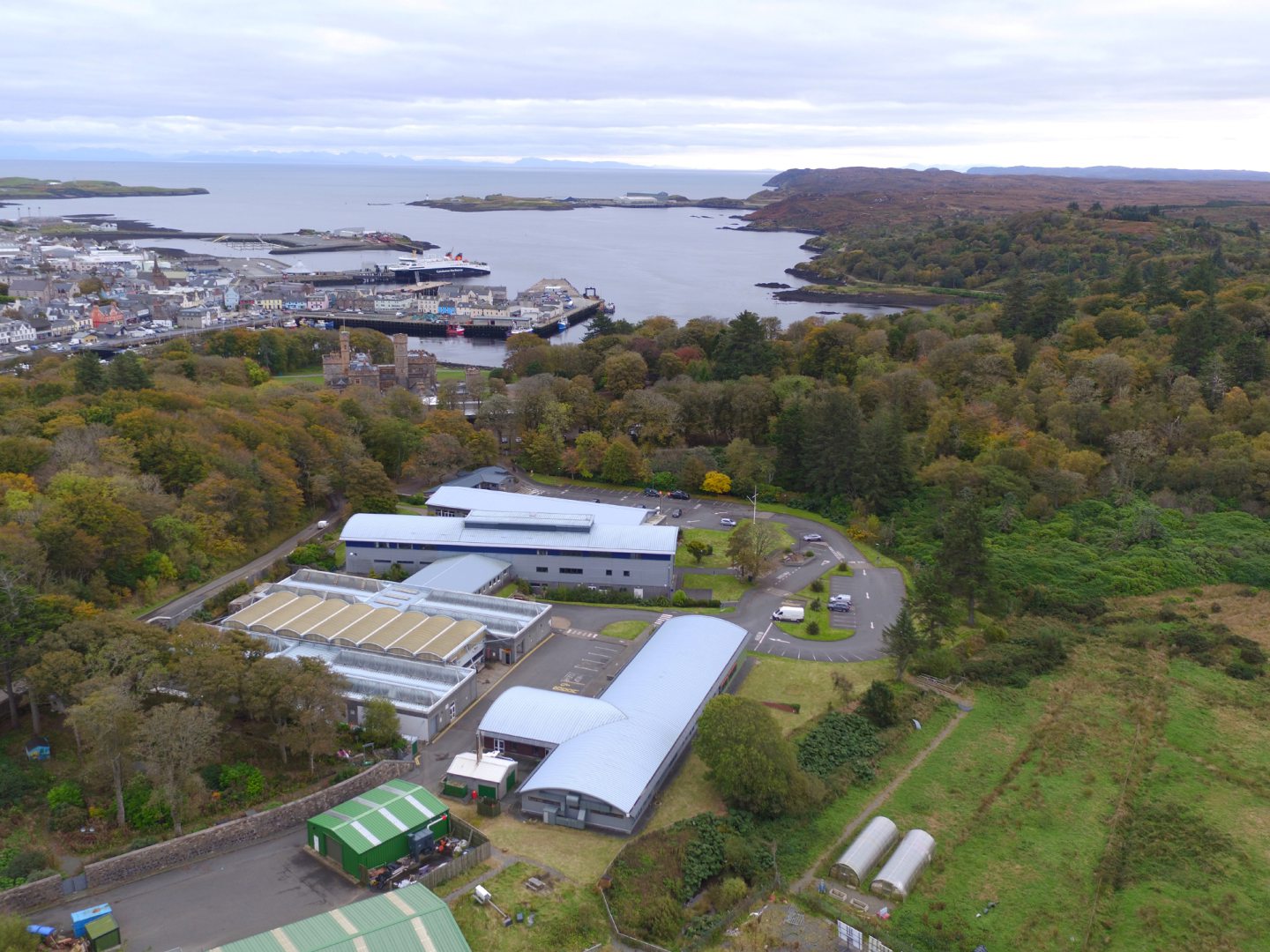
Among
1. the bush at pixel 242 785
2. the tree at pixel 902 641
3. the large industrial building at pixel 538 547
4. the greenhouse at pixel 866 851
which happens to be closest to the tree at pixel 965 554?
the tree at pixel 902 641

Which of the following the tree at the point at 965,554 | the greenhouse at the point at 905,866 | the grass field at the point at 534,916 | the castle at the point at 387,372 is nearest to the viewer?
the grass field at the point at 534,916

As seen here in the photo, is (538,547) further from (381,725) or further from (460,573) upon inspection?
(381,725)

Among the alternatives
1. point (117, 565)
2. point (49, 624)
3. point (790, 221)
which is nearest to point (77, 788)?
point (49, 624)

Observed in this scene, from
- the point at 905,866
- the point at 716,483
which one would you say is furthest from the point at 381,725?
the point at 716,483

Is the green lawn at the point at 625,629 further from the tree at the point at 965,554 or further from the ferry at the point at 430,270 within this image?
the ferry at the point at 430,270

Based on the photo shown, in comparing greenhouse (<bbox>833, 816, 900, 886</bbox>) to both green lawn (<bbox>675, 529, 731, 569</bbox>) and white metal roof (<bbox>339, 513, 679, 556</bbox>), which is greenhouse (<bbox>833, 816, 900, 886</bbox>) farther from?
green lawn (<bbox>675, 529, 731, 569</bbox>)

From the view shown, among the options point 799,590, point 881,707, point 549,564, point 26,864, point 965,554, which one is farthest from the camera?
point 549,564

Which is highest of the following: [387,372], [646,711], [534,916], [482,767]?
[387,372]
